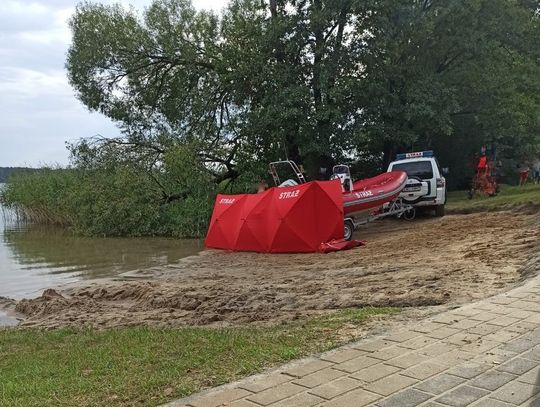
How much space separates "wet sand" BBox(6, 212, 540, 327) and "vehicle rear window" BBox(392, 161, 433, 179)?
15.1 feet

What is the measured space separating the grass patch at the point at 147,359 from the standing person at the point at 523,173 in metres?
25.2

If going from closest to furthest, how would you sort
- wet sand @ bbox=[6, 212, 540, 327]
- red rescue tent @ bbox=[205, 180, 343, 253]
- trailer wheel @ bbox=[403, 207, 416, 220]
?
wet sand @ bbox=[6, 212, 540, 327], red rescue tent @ bbox=[205, 180, 343, 253], trailer wheel @ bbox=[403, 207, 416, 220]

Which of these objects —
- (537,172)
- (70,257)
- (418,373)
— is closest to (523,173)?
(537,172)

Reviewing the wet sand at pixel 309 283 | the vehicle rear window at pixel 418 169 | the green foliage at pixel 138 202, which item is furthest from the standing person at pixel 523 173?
the green foliage at pixel 138 202

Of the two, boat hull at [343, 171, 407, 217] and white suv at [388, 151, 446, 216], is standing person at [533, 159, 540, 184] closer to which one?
white suv at [388, 151, 446, 216]

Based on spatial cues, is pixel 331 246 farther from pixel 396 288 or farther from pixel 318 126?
pixel 318 126

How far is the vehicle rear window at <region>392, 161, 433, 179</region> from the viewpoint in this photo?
19359 millimetres

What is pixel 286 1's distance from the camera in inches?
925

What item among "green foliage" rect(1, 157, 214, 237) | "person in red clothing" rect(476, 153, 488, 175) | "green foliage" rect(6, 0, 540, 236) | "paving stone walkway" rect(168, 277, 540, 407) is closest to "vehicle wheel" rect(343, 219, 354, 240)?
"green foliage" rect(6, 0, 540, 236)

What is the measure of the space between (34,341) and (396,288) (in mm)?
4978

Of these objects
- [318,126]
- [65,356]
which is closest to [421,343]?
[65,356]

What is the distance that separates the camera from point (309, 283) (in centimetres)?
974

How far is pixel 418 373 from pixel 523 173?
89.1 feet

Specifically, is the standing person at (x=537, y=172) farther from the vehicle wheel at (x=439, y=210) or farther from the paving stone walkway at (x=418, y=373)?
the paving stone walkway at (x=418, y=373)
